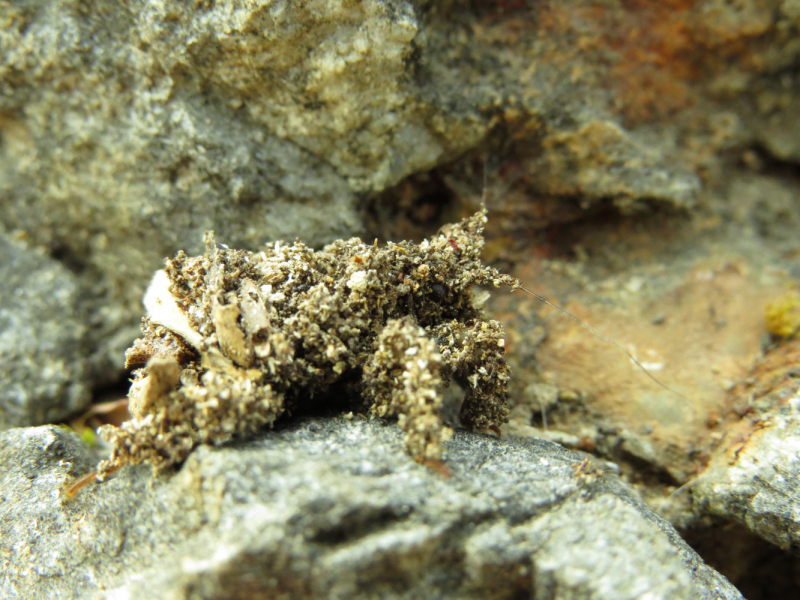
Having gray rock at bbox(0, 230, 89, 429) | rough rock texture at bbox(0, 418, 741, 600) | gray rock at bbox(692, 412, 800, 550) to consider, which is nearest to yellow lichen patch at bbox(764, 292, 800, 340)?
gray rock at bbox(692, 412, 800, 550)

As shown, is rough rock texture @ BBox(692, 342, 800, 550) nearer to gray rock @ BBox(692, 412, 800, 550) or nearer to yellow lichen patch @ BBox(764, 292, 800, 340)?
gray rock @ BBox(692, 412, 800, 550)

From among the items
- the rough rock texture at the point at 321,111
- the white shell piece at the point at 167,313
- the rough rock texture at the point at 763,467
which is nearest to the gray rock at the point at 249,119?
the rough rock texture at the point at 321,111

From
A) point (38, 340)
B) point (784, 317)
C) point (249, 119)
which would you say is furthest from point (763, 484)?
point (38, 340)

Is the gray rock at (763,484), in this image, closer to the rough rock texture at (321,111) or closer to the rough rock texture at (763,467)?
the rough rock texture at (763,467)

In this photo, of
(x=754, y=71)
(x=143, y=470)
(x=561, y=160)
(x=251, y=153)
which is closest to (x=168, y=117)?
(x=251, y=153)

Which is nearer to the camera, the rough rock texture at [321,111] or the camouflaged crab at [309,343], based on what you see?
the camouflaged crab at [309,343]
